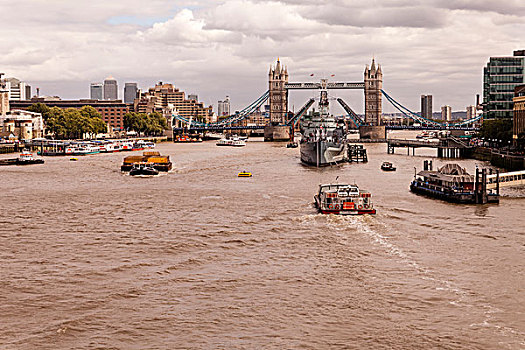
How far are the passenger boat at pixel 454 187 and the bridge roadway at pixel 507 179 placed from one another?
581 millimetres

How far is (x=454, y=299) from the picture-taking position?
65.3ft

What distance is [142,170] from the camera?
5862cm

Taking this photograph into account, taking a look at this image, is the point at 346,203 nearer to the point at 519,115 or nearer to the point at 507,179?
the point at 507,179

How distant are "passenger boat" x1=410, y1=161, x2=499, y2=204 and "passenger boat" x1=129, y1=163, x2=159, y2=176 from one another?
23.4 meters

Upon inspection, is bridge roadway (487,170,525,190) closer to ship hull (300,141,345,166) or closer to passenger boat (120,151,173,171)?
ship hull (300,141,345,166)

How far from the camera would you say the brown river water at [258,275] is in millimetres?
17312

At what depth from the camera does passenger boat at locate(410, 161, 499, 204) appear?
3841 centimetres

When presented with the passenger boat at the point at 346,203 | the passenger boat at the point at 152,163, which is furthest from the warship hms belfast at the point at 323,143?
the passenger boat at the point at 346,203

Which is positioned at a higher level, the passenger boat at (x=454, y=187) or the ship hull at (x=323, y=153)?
Result: the ship hull at (x=323, y=153)

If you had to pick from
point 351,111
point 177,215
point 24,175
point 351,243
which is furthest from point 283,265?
point 351,111

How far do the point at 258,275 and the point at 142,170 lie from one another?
37.6m

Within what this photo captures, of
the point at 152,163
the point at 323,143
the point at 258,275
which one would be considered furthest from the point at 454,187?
the point at 323,143

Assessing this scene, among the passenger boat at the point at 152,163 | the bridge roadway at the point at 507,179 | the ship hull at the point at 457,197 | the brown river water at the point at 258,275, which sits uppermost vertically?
the passenger boat at the point at 152,163

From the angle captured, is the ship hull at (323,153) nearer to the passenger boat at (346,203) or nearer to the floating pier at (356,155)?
the floating pier at (356,155)
